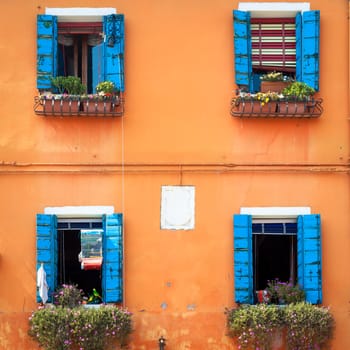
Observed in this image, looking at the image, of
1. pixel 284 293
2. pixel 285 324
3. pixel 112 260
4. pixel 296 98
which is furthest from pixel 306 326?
pixel 296 98

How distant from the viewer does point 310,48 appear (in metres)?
11.0

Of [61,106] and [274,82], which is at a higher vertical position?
[274,82]

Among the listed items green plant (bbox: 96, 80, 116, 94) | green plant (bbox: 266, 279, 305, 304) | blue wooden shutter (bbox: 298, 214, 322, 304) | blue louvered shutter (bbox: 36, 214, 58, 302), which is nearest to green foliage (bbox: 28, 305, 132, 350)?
blue louvered shutter (bbox: 36, 214, 58, 302)

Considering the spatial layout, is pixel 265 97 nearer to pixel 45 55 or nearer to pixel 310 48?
pixel 310 48

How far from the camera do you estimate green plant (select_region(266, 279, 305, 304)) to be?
1075 cm

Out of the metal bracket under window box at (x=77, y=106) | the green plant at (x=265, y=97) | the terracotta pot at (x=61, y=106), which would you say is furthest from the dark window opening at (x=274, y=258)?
the terracotta pot at (x=61, y=106)

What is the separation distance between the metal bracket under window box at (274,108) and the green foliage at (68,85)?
7.28 ft

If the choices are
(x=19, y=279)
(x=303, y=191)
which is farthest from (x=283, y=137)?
(x=19, y=279)

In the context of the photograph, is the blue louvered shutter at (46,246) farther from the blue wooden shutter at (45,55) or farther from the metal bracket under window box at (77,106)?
the blue wooden shutter at (45,55)

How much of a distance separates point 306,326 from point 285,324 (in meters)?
0.30

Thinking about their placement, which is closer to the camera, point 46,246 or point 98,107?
point 46,246

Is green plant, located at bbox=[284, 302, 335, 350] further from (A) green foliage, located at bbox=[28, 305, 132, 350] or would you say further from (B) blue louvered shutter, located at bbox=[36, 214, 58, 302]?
(B) blue louvered shutter, located at bbox=[36, 214, 58, 302]

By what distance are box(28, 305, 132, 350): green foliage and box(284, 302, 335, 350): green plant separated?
2.27m

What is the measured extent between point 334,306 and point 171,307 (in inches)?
92.0
